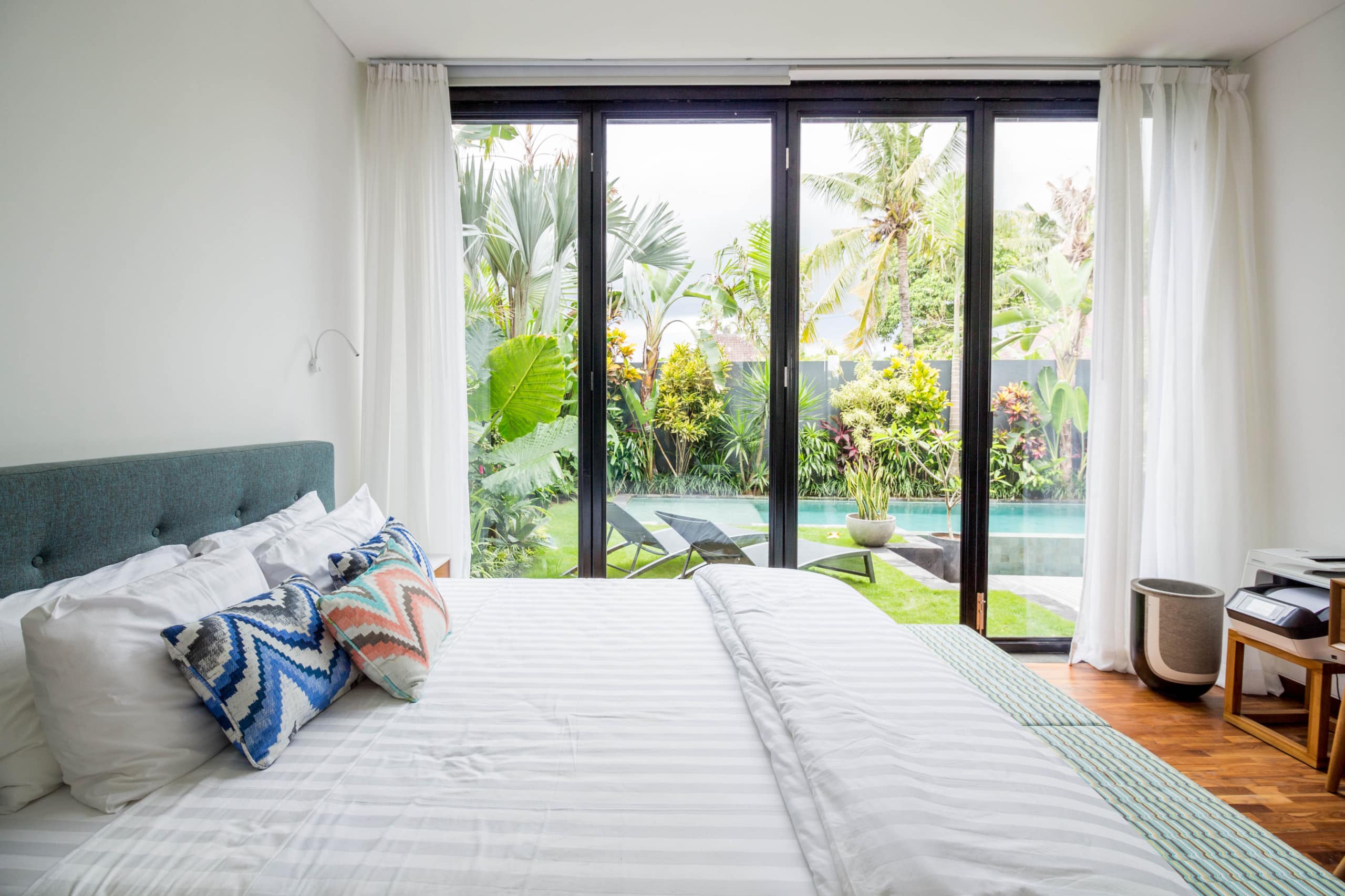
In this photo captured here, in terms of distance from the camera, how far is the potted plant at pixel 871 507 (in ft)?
10.3

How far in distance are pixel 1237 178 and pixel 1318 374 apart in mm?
926

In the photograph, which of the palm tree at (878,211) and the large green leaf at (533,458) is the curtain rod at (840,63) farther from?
the large green leaf at (533,458)

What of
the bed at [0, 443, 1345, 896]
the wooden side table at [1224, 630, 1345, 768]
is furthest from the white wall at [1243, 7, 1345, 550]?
the bed at [0, 443, 1345, 896]

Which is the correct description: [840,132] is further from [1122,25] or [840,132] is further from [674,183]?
[1122,25]

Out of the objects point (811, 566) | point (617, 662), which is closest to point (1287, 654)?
point (811, 566)

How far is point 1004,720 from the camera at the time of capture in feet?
4.12

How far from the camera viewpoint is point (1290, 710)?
102 inches

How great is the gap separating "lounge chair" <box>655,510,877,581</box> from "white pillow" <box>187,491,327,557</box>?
1562mm

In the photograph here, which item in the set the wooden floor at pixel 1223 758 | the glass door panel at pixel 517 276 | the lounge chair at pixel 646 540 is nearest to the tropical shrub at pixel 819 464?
the lounge chair at pixel 646 540

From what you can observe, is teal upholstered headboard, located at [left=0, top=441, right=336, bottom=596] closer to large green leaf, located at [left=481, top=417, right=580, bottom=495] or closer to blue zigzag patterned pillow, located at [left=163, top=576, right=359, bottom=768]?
blue zigzag patterned pillow, located at [left=163, top=576, right=359, bottom=768]

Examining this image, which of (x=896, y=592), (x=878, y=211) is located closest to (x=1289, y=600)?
(x=896, y=592)

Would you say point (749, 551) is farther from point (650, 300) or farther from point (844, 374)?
point (650, 300)

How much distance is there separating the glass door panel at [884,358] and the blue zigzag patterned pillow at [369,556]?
6.10 ft

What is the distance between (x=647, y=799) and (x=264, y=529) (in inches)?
51.7
